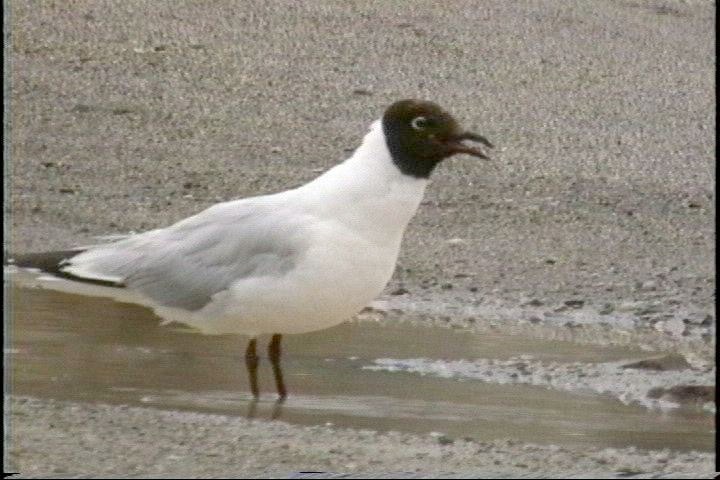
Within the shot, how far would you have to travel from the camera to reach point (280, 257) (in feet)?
23.3

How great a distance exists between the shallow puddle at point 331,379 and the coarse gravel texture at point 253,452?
0.27 meters

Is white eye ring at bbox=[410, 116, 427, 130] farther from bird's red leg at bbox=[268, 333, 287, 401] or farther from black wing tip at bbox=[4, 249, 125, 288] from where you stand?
black wing tip at bbox=[4, 249, 125, 288]

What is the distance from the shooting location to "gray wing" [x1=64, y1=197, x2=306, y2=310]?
718cm

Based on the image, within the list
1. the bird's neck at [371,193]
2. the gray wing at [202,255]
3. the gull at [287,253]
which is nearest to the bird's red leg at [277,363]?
the gull at [287,253]

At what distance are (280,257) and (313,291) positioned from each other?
0.60ft

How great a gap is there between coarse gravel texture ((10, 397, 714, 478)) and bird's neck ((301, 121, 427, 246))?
0.82 meters

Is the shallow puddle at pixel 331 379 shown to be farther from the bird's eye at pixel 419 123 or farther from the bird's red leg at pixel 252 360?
the bird's eye at pixel 419 123

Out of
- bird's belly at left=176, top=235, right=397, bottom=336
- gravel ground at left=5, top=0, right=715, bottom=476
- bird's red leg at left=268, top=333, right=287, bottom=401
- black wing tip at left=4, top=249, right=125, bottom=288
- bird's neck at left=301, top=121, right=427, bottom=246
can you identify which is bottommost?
bird's red leg at left=268, top=333, right=287, bottom=401

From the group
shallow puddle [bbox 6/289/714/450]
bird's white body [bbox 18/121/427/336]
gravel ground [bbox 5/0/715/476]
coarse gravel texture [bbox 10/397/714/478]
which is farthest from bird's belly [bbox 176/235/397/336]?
gravel ground [bbox 5/0/715/476]

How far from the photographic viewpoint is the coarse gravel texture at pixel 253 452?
585 cm

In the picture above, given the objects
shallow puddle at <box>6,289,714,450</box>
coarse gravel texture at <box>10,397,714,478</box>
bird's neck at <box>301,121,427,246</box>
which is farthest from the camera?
bird's neck at <box>301,121,427,246</box>

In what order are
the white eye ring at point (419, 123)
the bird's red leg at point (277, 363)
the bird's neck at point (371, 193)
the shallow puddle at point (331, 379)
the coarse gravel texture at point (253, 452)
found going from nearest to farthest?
1. the coarse gravel texture at point (253, 452)
2. the shallow puddle at point (331, 379)
3. the bird's neck at point (371, 193)
4. the bird's red leg at point (277, 363)
5. the white eye ring at point (419, 123)

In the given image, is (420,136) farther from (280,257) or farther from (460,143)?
(280,257)

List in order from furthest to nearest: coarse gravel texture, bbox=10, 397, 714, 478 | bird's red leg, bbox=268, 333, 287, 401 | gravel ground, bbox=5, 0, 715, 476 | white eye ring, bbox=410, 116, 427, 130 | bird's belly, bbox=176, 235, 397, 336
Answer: gravel ground, bbox=5, 0, 715, 476, white eye ring, bbox=410, 116, 427, 130, bird's red leg, bbox=268, 333, 287, 401, bird's belly, bbox=176, 235, 397, 336, coarse gravel texture, bbox=10, 397, 714, 478
